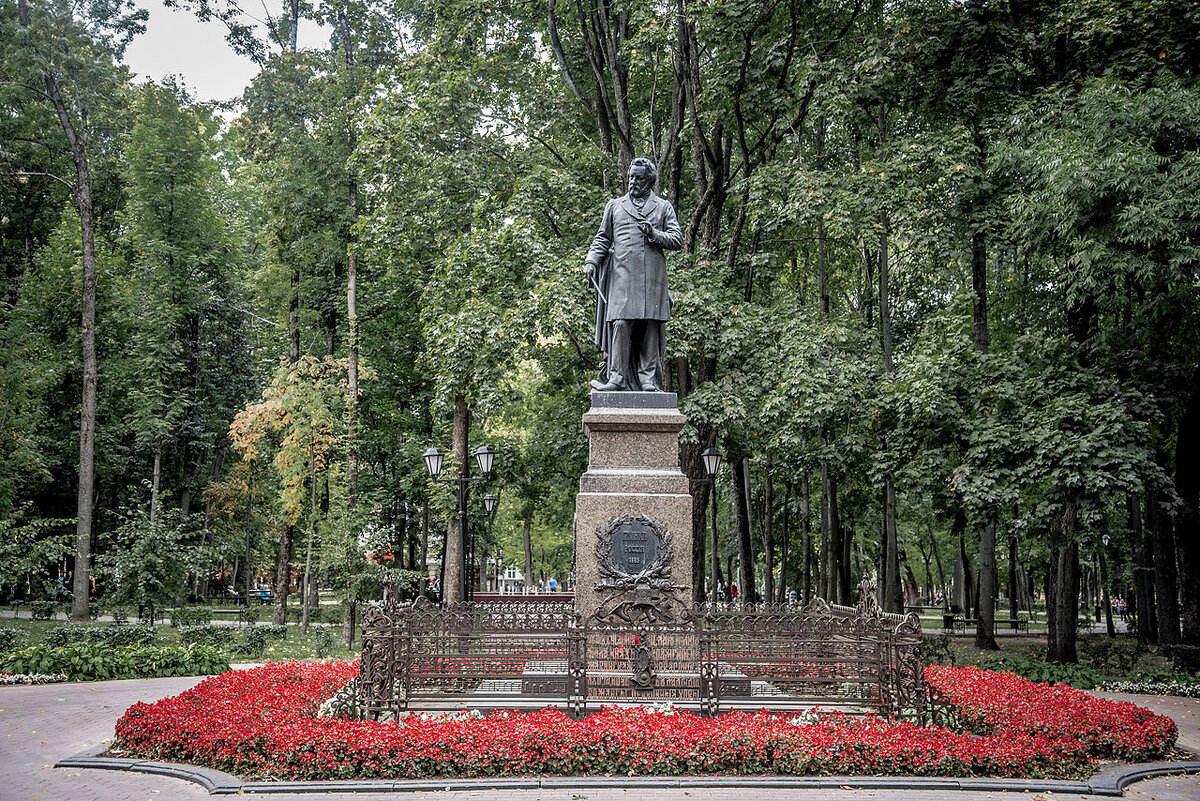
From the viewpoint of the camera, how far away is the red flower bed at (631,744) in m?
7.78

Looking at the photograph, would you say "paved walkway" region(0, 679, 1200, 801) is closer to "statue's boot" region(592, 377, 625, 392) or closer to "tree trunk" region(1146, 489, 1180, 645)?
"statue's boot" region(592, 377, 625, 392)

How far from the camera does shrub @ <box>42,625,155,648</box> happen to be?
61.1 ft

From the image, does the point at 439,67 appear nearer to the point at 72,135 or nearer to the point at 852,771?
the point at 72,135

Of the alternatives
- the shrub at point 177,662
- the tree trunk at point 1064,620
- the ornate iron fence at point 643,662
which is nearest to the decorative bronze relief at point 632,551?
the ornate iron fence at point 643,662

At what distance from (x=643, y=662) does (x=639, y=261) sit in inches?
197

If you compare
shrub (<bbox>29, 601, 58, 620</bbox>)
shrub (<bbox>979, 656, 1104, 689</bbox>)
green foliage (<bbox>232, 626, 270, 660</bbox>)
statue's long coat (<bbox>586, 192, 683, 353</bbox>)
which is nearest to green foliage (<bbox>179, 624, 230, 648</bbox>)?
green foliage (<bbox>232, 626, 270, 660</bbox>)

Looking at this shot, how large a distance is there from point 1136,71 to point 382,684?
16148mm

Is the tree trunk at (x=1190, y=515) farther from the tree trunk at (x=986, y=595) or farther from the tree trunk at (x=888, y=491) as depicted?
the tree trunk at (x=888, y=491)

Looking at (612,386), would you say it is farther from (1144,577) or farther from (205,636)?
(1144,577)

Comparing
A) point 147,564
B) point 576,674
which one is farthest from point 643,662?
point 147,564

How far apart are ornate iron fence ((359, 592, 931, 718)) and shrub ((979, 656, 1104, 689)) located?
7288 millimetres

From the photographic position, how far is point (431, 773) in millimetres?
7777

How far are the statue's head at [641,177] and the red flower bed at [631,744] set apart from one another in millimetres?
6448

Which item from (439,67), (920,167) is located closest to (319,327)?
(439,67)
